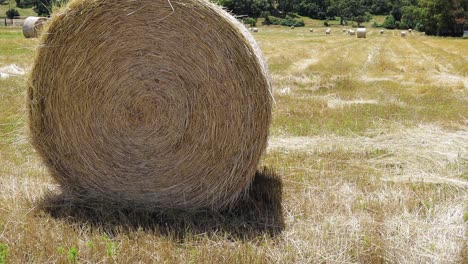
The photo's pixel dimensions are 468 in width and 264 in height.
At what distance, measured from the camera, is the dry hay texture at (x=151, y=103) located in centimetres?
432

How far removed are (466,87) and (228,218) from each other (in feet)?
32.0

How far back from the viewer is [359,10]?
312 feet

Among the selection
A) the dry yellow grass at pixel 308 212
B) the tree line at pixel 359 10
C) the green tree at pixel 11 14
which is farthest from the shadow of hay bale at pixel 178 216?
the green tree at pixel 11 14

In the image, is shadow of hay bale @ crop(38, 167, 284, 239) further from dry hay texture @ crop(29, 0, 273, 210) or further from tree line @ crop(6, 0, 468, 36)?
tree line @ crop(6, 0, 468, 36)

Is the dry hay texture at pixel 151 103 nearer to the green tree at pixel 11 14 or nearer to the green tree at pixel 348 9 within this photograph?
the green tree at pixel 11 14

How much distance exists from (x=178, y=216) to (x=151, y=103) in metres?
1.06

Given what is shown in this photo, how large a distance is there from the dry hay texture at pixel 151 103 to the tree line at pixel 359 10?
180ft

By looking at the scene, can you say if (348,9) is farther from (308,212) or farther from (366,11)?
(308,212)

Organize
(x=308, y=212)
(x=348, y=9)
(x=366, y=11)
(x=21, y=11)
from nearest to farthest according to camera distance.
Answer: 1. (x=308, y=212)
2. (x=21, y=11)
3. (x=348, y=9)
4. (x=366, y=11)

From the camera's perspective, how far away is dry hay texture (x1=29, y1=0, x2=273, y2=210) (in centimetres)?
432

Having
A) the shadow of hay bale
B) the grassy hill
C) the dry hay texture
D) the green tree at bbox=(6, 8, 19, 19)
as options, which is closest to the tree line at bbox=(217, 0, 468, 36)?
the green tree at bbox=(6, 8, 19, 19)

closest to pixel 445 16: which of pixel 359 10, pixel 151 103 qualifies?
pixel 359 10

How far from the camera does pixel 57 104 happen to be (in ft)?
15.4

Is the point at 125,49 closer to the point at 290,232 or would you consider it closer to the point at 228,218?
the point at 228,218
